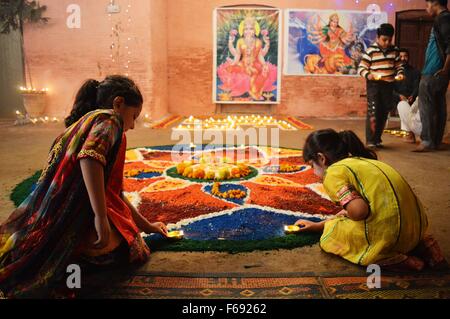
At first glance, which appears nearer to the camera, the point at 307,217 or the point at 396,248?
the point at 396,248

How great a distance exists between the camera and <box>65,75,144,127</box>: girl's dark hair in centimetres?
221

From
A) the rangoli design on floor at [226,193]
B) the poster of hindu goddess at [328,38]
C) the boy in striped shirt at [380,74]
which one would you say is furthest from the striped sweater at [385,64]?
the poster of hindu goddess at [328,38]

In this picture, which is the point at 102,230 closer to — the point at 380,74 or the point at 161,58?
the point at 380,74

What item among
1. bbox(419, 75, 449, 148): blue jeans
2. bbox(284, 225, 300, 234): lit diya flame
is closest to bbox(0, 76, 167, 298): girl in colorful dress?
bbox(284, 225, 300, 234): lit diya flame

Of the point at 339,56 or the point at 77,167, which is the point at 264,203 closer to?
the point at 77,167

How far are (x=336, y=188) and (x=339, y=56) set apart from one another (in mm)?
9754

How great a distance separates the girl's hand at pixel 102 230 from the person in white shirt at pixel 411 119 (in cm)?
617

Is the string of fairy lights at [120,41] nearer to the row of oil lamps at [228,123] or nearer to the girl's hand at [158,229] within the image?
the row of oil lamps at [228,123]

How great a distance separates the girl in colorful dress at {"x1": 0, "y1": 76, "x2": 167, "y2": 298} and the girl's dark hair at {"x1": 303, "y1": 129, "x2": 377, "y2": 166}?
96cm

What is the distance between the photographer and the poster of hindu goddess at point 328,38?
1114 cm

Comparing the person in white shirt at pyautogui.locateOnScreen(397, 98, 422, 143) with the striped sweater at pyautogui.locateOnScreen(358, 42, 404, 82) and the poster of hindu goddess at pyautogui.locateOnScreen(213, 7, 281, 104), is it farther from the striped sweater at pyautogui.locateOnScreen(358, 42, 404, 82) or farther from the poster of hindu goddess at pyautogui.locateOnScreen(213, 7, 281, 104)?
the poster of hindu goddess at pyautogui.locateOnScreen(213, 7, 281, 104)

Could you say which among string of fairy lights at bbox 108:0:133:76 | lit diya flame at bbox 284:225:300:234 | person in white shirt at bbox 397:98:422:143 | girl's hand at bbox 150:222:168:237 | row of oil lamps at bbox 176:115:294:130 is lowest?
lit diya flame at bbox 284:225:300:234

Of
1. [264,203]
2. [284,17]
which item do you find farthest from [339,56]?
[264,203]

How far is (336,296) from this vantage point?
2.09 meters
